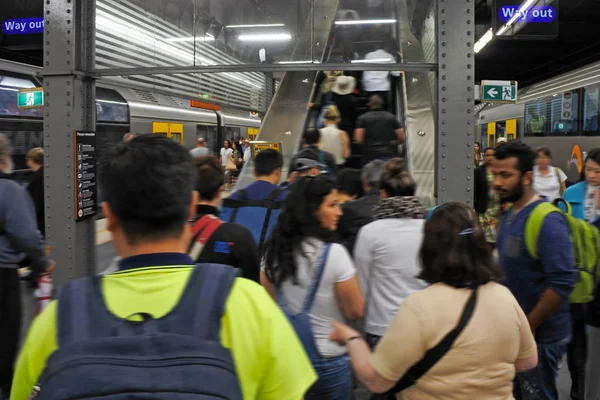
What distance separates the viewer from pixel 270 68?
541 cm

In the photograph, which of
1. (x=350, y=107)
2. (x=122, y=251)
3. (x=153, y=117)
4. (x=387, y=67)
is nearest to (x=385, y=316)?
(x=122, y=251)

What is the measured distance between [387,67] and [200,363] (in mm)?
4212

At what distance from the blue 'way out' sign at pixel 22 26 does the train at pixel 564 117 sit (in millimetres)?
11543

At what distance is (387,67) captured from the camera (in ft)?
16.7

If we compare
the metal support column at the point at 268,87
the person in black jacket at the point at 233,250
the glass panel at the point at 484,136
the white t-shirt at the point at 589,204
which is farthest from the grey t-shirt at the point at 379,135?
the glass panel at the point at 484,136

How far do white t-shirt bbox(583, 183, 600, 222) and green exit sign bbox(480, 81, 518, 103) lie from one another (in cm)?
542

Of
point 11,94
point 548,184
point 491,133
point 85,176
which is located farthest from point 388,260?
point 491,133

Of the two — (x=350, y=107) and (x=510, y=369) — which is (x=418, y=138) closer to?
(x=350, y=107)

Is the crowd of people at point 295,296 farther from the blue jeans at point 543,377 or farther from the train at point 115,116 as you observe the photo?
the train at point 115,116

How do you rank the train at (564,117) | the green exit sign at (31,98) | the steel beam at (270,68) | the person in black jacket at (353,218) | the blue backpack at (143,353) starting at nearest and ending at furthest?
1. the blue backpack at (143,353)
2. the person in black jacket at (353,218)
3. the steel beam at (270,68)
4. the green exit sign at (31,98)
5. the train at (564,117)

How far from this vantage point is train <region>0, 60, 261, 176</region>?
11.5m

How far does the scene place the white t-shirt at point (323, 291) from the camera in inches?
111

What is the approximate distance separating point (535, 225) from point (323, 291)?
1.16 m

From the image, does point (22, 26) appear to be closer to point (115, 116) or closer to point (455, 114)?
point (115, 116)
